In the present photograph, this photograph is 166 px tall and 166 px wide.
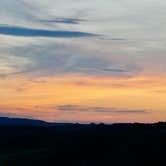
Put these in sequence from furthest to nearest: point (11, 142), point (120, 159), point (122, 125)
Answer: point (11, 142) → point (122, 125) → point (120, 159)

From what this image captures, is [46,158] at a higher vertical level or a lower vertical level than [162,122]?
lower

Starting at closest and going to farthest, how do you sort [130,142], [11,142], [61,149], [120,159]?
1. [120,159]
2. [130,142]
3. [61,149]
4. [11,142]

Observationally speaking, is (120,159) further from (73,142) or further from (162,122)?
(162,122)

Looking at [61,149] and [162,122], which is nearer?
[61,149]

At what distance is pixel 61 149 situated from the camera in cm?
11594

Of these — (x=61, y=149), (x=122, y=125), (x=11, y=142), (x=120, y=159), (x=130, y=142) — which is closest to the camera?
(x=120, y=159)

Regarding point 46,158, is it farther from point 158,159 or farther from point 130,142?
point 158,159

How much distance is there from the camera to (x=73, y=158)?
10744cm

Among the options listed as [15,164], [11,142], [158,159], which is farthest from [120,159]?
[11,142]

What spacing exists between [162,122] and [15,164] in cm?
4844

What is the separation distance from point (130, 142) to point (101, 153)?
18.5 ft

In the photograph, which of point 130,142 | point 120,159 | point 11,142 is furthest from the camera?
point 11,142

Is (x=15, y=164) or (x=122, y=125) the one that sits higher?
(x=122, y=125)

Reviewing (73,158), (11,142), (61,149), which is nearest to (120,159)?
(73,158)
